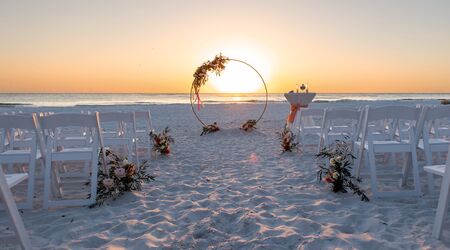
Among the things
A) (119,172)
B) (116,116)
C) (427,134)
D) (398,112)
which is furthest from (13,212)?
(427,134)

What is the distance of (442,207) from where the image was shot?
2.71 metres

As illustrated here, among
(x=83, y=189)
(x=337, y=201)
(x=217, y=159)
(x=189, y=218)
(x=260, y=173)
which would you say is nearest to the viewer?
(x=189, y=218)

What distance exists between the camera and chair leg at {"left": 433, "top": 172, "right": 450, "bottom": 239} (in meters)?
2.62

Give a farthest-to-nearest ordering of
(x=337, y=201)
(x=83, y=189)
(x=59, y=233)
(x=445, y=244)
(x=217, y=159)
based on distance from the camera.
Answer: (x=217, y=159) < (x=83, y=189) < (x=337, y=201) < (x=59, y=233) < (x=445, y=244)

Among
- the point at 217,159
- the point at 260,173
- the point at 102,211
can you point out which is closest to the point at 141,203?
the point at 102,211

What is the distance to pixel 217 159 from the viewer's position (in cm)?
661

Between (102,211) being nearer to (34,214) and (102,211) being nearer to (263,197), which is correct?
(34,214)

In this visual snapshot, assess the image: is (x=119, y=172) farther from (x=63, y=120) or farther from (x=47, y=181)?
(x=63, y=120)

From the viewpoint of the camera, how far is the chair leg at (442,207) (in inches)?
103

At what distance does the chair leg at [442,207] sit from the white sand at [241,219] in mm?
80

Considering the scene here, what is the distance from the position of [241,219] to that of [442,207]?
5.52 ft

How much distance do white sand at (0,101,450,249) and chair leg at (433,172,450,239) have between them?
0.08 meters

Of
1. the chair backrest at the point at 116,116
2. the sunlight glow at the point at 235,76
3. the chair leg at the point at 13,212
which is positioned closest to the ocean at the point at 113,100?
the sunlight glow at the point at 235,76

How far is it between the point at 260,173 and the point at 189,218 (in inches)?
83.6
